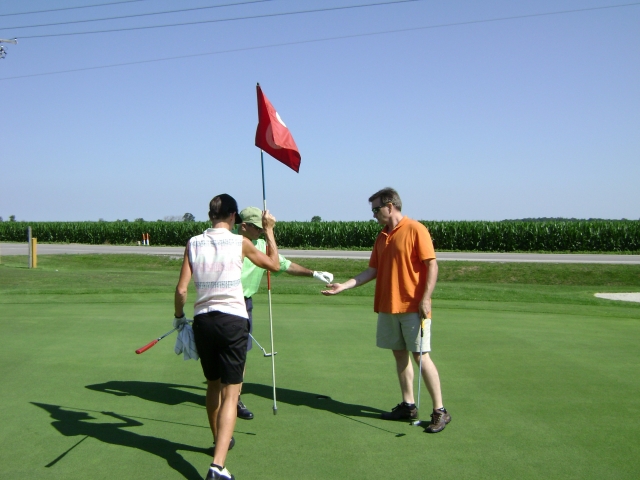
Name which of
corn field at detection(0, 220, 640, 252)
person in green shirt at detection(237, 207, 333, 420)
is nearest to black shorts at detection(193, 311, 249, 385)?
person in green shirt at detection(237, 207, 333, 420)

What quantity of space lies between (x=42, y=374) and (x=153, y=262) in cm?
2364

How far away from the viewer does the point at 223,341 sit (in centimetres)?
420

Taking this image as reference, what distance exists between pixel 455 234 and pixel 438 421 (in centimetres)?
3913

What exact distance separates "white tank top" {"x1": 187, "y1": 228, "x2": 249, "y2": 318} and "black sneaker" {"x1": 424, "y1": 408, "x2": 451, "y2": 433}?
1.64m

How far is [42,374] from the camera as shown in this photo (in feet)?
20.8

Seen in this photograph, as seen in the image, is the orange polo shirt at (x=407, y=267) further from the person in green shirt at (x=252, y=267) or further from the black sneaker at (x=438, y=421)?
the black sneaker at (x=438, y=421)

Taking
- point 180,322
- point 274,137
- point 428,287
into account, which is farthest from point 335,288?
point 180,322

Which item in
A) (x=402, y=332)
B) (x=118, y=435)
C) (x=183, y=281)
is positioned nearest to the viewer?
(x=183, y=281)

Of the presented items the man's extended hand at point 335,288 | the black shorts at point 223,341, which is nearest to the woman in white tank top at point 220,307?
the black shorts at point 223,341

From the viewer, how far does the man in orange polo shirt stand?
5223mm

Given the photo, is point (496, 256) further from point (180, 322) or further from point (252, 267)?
point (180, 322)

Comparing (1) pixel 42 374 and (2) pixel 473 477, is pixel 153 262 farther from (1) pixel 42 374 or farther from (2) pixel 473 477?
(2) pixel 473 477

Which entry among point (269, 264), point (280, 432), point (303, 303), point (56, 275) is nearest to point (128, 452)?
point (280, 432)

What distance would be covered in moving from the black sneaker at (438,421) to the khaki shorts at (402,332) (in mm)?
478
